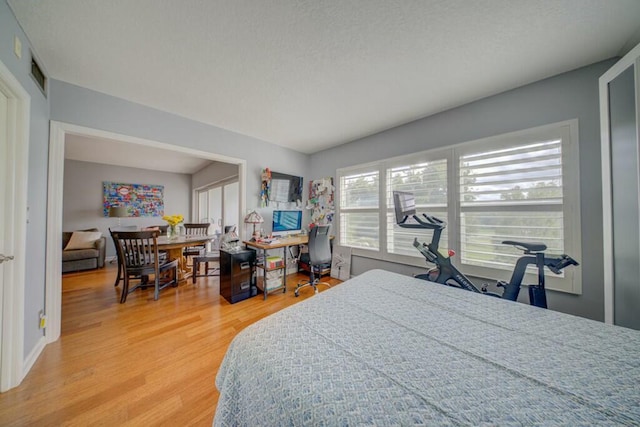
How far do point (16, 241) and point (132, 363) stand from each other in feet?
3.76

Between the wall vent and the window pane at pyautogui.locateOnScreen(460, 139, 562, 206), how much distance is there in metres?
3.92

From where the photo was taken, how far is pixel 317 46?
1.49 metres

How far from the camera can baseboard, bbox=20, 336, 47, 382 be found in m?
1.40

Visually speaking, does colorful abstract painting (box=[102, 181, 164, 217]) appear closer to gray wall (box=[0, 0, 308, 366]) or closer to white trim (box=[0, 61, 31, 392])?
gray wall (box=[0, 0, 308, 366])

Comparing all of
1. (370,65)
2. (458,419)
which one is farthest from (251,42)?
(458,419)

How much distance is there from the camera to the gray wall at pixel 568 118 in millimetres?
1643

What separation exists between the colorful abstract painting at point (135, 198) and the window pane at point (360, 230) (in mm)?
5228

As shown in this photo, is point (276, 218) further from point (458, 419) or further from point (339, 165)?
point (458, 419)

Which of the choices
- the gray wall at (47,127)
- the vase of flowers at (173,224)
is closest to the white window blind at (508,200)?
the gray wall at (47,127)

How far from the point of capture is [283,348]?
0.76 metres

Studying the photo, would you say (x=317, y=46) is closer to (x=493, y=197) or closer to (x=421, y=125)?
(x=421, y=125)

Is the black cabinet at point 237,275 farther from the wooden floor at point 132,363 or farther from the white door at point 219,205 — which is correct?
the white door at point 219,205

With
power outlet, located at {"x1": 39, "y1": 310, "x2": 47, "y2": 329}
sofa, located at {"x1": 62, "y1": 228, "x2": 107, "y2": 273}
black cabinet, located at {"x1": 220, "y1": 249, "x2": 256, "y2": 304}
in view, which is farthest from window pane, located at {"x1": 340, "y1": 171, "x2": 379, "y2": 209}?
sofa, located at {"x1": 62, "y1": 228, "x2": 107, "y2": 273}

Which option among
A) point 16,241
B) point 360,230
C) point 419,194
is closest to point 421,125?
point 419,194
